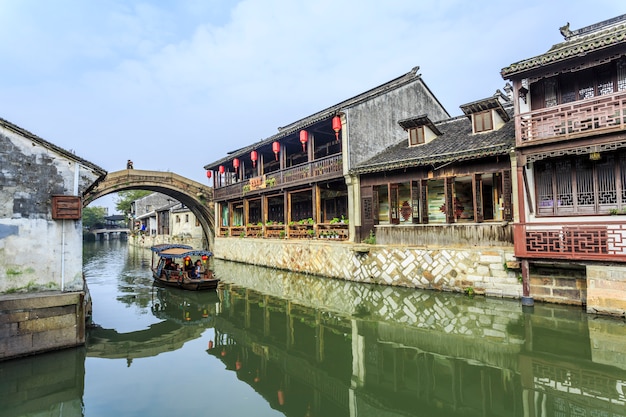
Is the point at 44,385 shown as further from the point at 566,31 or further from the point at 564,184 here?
the point at 566,31

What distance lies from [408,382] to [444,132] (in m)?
12.2

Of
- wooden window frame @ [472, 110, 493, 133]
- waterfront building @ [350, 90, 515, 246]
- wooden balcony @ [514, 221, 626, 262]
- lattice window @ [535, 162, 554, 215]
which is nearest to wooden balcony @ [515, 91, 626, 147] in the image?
waterfront building @ [350, 90, 515, 246]

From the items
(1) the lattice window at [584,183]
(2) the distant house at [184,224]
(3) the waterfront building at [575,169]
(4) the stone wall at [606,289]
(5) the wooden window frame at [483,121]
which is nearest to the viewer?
(4) the stone wall at [606,289]

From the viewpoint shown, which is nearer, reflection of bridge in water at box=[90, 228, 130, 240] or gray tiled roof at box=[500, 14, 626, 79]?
gray tiled roof at box=[500, 14, 626, 79]

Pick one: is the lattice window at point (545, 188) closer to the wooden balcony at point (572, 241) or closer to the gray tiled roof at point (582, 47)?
the wooden balcony at point (572, 241)

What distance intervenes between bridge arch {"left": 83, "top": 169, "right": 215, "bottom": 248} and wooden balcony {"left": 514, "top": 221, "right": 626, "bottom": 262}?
2222 cm

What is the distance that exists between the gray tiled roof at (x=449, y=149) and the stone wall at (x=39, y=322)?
422 inches

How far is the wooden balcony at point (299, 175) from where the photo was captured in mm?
16734

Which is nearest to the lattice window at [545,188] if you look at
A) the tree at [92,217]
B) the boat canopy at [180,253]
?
the boat canopy at [180,253]

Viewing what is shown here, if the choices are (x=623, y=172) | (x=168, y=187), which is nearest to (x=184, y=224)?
(x=168, y=187)

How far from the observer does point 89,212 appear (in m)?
59.9

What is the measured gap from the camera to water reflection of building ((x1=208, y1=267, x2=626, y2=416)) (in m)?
5.35

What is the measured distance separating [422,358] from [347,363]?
1.45m

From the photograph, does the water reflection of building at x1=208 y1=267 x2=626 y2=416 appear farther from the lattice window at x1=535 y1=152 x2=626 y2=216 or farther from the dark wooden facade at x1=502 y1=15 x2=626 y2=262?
the lattice window at x1=535 y1=152 x2=626 y2=216
